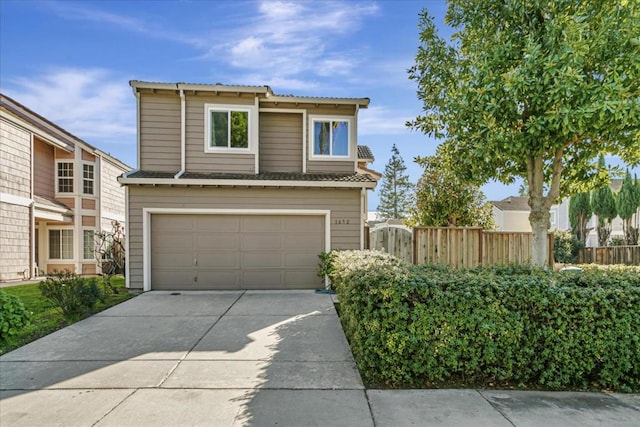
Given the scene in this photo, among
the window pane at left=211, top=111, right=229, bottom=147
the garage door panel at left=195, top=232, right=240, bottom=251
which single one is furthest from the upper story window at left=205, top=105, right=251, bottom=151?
the garage door panel at left=195, top=232, right=240, bottom=251

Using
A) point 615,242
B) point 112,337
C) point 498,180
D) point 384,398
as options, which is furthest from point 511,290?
point 615,242

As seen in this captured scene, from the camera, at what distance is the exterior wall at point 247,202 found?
9.55 meters

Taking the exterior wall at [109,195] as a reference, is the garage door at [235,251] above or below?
below

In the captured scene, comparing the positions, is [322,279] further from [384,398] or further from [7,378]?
[7,378]

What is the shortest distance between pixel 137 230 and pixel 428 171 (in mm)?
8931

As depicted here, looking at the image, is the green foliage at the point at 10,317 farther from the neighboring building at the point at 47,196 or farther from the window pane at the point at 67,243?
the window pane at the point at 67,243

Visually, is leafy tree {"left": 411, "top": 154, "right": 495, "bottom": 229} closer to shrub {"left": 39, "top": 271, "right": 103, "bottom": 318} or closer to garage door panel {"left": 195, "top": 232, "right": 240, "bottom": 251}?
garage door panel {"left": 195, "top": 232, "right": 240, "bottom": 251}

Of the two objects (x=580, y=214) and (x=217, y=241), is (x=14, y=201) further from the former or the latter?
(x=580, y=214)

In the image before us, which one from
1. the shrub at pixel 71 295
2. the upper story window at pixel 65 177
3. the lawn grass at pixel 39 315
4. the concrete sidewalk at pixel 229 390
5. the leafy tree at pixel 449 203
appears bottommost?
the lawn grass at pixel 39 315

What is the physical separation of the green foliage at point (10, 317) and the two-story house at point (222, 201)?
4.09 meters

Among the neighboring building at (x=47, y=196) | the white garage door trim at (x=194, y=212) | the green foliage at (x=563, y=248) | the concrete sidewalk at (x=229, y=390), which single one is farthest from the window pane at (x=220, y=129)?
the green foliage at (x=563, y=248)

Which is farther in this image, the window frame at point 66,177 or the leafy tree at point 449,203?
the window frame at point 66,177

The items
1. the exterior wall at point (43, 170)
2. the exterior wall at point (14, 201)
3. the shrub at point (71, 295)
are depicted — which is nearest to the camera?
the shrub at point (71, 295)

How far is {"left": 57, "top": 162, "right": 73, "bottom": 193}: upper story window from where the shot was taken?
49.9ft
